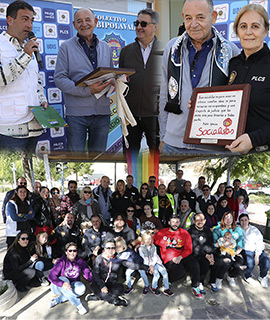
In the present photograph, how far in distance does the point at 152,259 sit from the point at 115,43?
114 inches

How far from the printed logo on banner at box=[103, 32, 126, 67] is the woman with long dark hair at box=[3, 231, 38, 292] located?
8.78 feet

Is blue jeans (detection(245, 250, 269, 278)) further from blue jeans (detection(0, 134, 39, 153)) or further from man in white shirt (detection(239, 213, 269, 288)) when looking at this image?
blue jeans (detection(0, 134, 39, 153))

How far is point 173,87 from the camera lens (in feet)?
4.26

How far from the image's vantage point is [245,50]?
1.14 metres

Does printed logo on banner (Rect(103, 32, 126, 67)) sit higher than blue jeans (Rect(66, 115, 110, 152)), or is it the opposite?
printed logo on banner (Rect(103, 32, 126, 67))

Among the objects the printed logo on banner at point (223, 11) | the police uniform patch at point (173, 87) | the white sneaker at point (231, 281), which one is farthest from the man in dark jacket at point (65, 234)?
the printed logo on banner at point (223, 11)

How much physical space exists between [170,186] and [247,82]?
4055 millimetres

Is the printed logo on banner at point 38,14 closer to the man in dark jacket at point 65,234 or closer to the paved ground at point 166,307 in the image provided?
the man in dark jacket at point 65,234

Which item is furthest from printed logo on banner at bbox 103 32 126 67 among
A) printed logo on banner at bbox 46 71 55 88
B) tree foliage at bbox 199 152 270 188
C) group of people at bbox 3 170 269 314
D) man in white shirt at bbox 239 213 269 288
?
tree foliage at bbox 199 152 270 188

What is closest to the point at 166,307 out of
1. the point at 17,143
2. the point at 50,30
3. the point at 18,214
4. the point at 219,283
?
the point at 219,283

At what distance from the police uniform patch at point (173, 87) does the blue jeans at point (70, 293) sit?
290 centimetres

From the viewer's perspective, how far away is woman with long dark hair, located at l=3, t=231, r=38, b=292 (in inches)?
137

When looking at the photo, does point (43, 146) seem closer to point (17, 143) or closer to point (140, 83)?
point (17, 143)

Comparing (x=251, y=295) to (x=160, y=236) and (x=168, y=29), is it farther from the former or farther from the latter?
(x=168, y=29)
